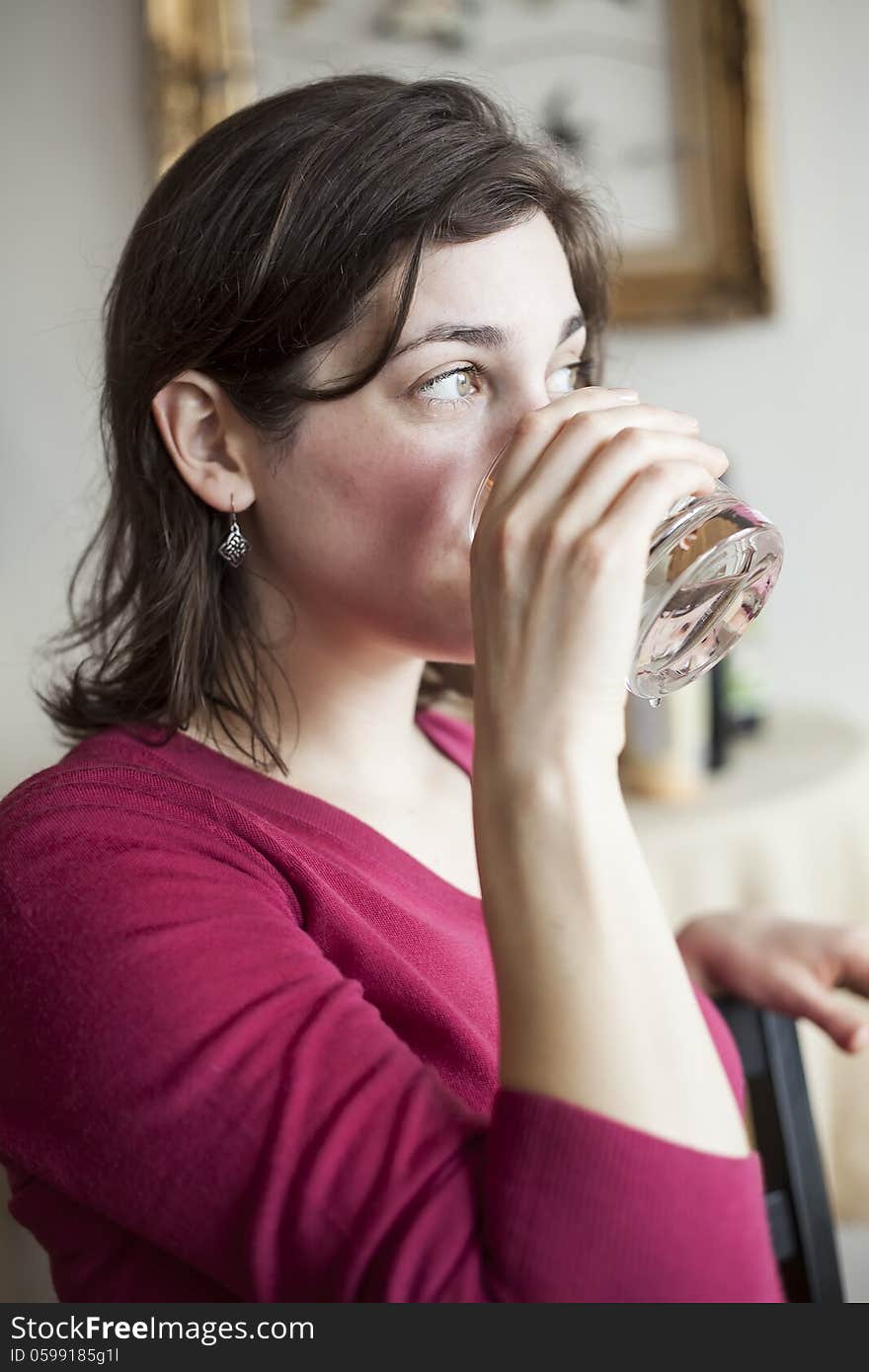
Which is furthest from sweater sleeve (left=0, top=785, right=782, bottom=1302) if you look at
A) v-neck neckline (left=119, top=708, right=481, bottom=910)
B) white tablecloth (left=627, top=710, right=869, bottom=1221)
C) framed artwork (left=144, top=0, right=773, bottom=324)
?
framed artwork (left=144, top=0, right=773, bottom=324)

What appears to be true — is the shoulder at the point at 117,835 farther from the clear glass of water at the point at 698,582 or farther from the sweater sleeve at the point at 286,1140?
the clear glass of water at the point at 698,582

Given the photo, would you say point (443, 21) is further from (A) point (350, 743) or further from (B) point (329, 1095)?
(B) point (329, 1095)

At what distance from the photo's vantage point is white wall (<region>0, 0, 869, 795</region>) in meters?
1.78

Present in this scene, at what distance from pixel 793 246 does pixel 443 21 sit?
0.59m

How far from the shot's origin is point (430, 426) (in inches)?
27.0

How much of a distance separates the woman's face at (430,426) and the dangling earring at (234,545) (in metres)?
0.07

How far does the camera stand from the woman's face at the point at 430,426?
26.6 inches

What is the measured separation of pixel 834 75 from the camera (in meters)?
1.76

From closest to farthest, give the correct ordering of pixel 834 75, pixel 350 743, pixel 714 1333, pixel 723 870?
1. pixel 714 1333
2. pixel 350 743
3. pixel 723 870
4. pixel 834 75

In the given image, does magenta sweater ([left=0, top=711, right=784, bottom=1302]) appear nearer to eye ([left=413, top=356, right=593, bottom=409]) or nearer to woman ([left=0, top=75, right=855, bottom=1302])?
woman ([left=0, top=75, right=855, bottom=1302])

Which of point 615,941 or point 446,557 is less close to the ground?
point 446,557

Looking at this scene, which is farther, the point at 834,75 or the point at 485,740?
the point at 834,75

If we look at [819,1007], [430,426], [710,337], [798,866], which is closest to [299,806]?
[430,426]

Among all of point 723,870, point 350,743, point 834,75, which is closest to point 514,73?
point 834,75
